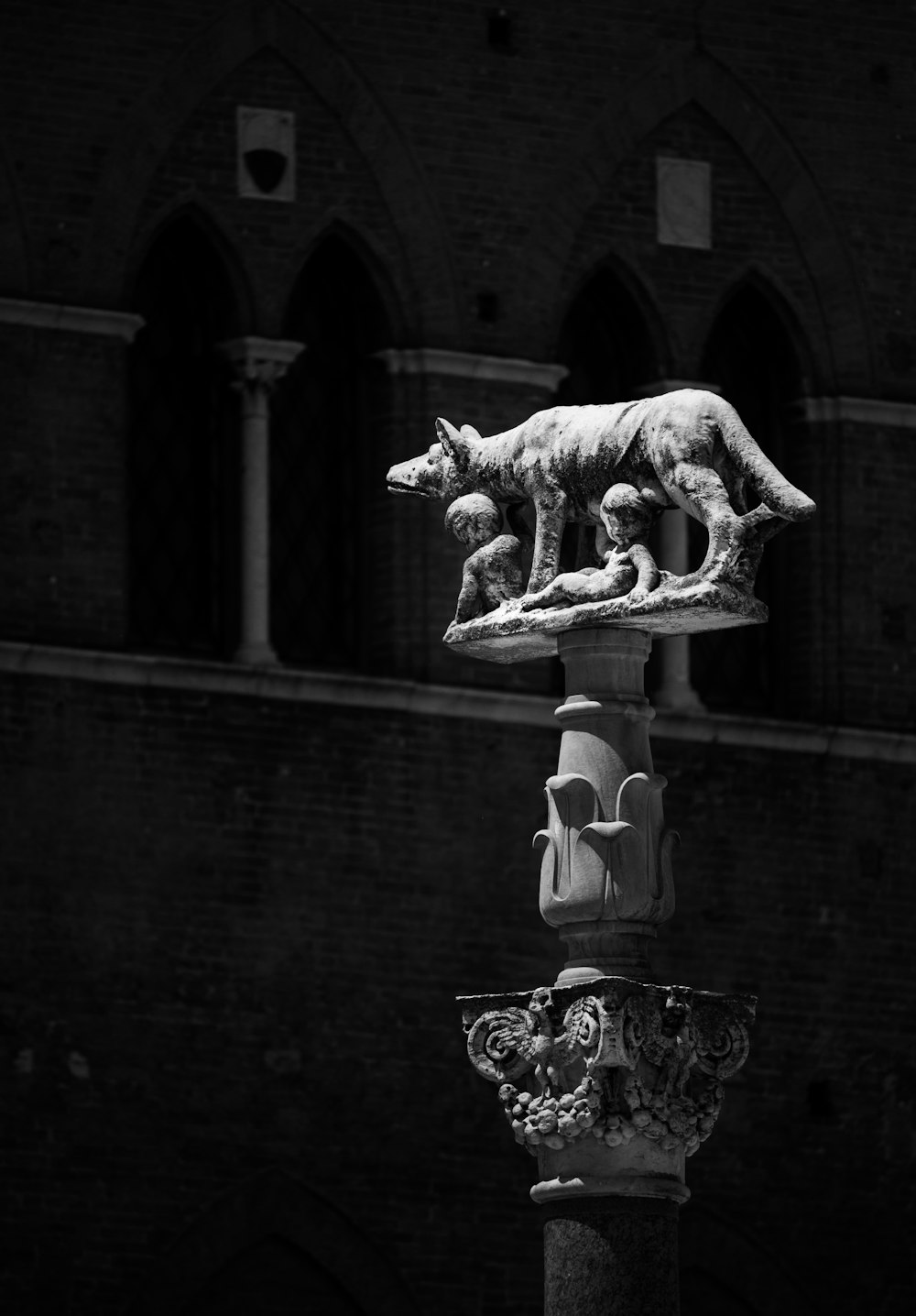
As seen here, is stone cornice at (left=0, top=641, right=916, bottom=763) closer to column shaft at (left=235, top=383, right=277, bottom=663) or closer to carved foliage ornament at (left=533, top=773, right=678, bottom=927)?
column shaft at (left=235, top=383, right=277, bottom=663)

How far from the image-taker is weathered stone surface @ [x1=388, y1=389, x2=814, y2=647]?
1520 centimetres

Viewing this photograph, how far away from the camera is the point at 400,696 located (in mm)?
23922

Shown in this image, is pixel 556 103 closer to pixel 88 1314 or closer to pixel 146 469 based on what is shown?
pixel 146 469

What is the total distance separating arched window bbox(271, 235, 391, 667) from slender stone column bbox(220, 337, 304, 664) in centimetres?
27

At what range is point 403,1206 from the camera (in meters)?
23.5

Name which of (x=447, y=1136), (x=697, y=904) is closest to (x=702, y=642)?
(x=697, y=904)

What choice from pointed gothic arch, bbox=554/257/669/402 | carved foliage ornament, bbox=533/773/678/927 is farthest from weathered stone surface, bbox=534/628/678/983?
pointed gothic arch, bbox=554/257/669/402

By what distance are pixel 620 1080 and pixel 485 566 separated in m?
1.89

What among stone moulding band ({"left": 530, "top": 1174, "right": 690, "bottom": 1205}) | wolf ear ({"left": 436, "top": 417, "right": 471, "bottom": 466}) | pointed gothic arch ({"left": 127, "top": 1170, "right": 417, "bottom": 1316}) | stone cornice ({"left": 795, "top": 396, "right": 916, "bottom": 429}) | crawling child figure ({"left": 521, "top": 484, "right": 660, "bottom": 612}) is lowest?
pointed gothic arch ({"left": 127, "top": 1170, "right": 417, "bottom": 1316})

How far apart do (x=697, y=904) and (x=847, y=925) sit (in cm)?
91

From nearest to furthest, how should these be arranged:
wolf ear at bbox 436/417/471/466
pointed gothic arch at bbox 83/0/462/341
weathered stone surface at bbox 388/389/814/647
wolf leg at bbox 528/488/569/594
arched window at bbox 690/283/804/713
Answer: weathered stone surface at bbox 388/389/814/647 < wolf leg at bbox 528/488/569/594 < wolf ear at bbox 436/417/471/466 < pointed gothic arch at bbox 83/0/462/341 < arched window at bbox 690/283/804/713

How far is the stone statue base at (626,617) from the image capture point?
15086 millimetres

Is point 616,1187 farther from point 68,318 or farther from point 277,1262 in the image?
point 68,318

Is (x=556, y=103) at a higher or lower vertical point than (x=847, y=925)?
higher
